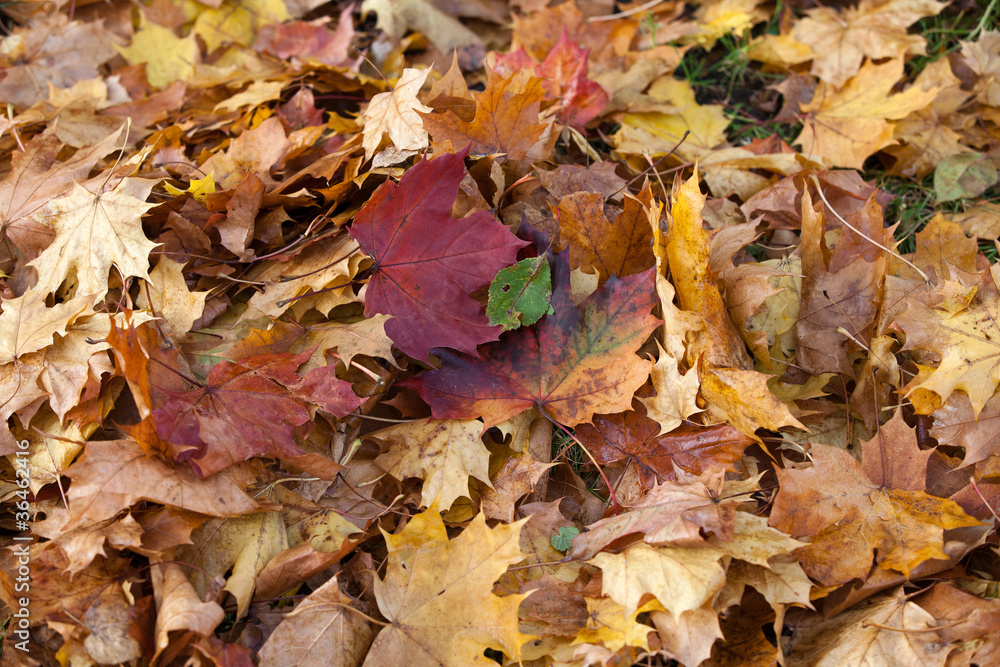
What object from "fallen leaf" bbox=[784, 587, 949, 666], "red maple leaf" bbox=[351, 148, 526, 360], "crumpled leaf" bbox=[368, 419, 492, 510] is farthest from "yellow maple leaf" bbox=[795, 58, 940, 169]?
"crumpled leaf" bbox=[368, 419, 492, 510]

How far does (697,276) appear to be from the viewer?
1.46 m

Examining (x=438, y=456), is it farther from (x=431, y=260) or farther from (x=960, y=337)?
(x=960, y=337)

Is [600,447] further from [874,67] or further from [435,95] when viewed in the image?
[874,67]

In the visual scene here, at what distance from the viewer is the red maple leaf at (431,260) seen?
146 cm

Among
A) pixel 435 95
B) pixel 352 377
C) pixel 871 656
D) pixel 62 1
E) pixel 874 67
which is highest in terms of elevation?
pixel 62 1

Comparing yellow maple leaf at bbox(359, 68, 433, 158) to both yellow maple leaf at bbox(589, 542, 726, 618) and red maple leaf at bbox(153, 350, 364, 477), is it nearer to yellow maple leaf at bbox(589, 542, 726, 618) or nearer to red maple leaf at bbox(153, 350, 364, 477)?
red maple leaf at bbox(153, 350, 364, 477)

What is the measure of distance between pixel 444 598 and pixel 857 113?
2.08 metres

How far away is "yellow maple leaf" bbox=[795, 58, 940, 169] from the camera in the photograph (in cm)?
208

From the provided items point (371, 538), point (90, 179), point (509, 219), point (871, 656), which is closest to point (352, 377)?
point (371, 538)

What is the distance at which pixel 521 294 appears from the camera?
59.5 inches

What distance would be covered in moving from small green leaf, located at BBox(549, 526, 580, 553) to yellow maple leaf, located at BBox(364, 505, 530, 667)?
0.56ft

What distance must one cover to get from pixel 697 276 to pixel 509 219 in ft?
1.75

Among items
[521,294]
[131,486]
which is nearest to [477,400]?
[521,294]

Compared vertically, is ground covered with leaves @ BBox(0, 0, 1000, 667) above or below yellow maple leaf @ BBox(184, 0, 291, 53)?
below
